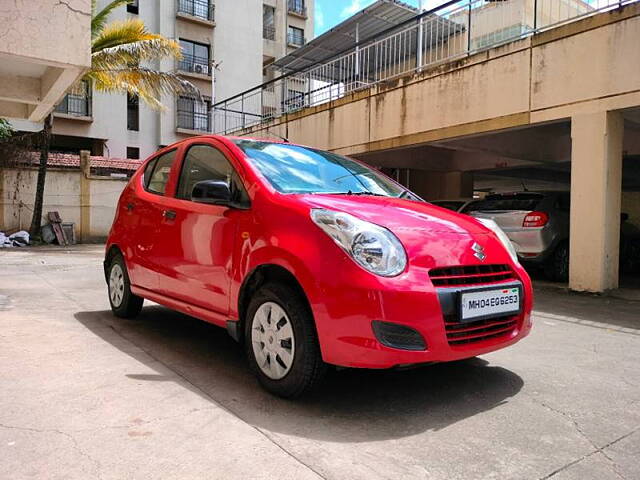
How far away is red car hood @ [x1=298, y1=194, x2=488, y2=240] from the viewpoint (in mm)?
2998

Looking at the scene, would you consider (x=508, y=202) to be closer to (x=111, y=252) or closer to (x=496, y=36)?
(x=496, y=36)

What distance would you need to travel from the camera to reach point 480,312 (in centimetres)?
294

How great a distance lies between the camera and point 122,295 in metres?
5.06

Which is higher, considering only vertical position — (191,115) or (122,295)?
(191,115)

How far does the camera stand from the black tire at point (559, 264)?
8.47m

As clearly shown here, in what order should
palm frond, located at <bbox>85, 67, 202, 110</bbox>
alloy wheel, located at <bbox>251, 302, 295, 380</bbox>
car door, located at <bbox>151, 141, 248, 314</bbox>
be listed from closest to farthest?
1. alloy wheel, located at <bbox>251, 302, 295, 380</bbox>
2. car door, located at <bbox>151, 141, 248, 314</bbox>
3. palm frond, located at <bbox>85, 67, 202, 110</bbox>

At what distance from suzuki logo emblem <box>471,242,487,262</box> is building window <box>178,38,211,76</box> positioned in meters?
25.7

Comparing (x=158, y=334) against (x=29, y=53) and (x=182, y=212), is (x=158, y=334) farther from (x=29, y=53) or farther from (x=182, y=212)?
(x=29, y=53)

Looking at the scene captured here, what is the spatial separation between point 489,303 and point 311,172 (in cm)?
156

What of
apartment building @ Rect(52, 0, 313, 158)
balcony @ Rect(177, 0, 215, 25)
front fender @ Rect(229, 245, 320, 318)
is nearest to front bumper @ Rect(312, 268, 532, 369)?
front fender @ Rect(229, 245, 320, 318)

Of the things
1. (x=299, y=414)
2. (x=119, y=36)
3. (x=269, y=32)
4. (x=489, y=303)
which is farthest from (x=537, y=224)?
(x=269, y=32)

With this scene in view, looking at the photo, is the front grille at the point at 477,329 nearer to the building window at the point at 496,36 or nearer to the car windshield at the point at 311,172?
the car windshield at the point at 311,172

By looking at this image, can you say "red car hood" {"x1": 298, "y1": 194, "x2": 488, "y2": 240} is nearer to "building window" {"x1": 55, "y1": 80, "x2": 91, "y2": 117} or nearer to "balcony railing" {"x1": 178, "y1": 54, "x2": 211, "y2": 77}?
"building window" {"x1": 55, "y1": 80, "x2": 91, "y2": 117}

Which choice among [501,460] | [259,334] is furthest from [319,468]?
[259,334]
